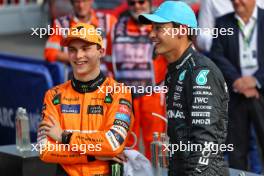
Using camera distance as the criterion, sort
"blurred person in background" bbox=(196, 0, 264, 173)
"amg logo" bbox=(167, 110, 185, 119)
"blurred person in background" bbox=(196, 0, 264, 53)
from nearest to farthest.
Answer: "amg logo" bbox=(167, 110, 185, 119), "blurred person in background" bbox=(196, 0, 264, 173), "blurred person in background" bbox=(196, 0, 264, 53)

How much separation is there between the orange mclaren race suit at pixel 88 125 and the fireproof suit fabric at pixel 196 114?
0.58 meters

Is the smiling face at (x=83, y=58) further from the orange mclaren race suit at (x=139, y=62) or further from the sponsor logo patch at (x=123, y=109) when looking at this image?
the orange mclaren race suit at (x=139, y=62)

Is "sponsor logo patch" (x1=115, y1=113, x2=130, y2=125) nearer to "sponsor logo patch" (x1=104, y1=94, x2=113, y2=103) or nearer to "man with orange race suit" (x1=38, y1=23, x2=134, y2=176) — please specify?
"man with orange race suit" (x1=38, y1=23, x2=134, y2=176)

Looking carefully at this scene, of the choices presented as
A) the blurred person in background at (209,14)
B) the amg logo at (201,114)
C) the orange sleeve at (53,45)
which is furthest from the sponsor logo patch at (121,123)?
the orange sleeve at (53,45)

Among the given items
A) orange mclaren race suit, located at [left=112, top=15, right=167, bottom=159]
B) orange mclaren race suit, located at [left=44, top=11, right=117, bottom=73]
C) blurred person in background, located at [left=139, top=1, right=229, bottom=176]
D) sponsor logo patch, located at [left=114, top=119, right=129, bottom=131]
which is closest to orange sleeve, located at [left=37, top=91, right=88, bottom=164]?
sponsor logo patch, located at [left=114, top=119, right=129, bottom=131]

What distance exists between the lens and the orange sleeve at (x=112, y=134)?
5863 millimetres

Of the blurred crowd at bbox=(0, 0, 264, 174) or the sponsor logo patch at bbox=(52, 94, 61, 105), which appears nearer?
the sponsor logo patch at bbox=(52, 94, 61, 105)

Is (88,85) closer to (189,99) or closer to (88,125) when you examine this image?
(88,125)

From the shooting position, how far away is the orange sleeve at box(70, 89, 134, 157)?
5.86 m

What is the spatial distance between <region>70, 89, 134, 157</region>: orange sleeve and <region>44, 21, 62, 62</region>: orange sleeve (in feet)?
10.9

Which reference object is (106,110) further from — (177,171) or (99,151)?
(177,171)

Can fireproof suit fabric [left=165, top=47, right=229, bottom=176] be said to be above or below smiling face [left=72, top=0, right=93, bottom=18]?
below

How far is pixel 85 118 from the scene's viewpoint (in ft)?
19.5

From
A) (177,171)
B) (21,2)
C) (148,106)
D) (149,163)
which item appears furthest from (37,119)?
(21,2)
